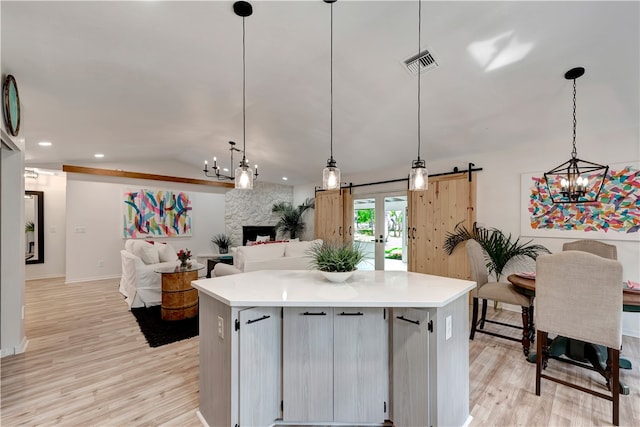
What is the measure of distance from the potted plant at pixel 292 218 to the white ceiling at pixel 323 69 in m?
3.41

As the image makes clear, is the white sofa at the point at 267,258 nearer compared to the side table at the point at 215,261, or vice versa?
the white sofa at the point at 267,258

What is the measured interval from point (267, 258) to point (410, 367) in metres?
2.68

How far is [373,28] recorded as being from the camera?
2291 mm

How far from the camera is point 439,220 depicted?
4.84m

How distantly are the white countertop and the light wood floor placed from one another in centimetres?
94

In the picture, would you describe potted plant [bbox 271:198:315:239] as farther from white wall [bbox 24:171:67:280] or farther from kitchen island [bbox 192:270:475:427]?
kitchen island [bbox 192:270:475:427]

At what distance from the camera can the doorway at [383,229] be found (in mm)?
5576

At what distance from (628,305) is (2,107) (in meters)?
5.16

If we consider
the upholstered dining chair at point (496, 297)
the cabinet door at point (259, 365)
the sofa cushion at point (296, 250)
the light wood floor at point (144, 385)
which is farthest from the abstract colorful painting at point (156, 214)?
the upholstered dining chair at point (496, 297)

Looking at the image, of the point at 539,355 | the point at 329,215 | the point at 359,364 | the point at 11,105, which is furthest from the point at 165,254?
the point at 539,355

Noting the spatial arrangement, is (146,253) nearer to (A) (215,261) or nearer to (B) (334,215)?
(A) (215,261)

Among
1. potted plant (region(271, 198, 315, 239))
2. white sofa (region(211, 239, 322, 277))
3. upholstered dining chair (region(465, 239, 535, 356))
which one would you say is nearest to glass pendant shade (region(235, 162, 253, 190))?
white sofa (region(211, 239, 322, 277))

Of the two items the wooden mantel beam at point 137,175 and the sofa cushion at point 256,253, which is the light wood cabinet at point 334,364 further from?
the wooden mantel beam at point 137,175

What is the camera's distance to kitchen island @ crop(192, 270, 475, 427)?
156cm
